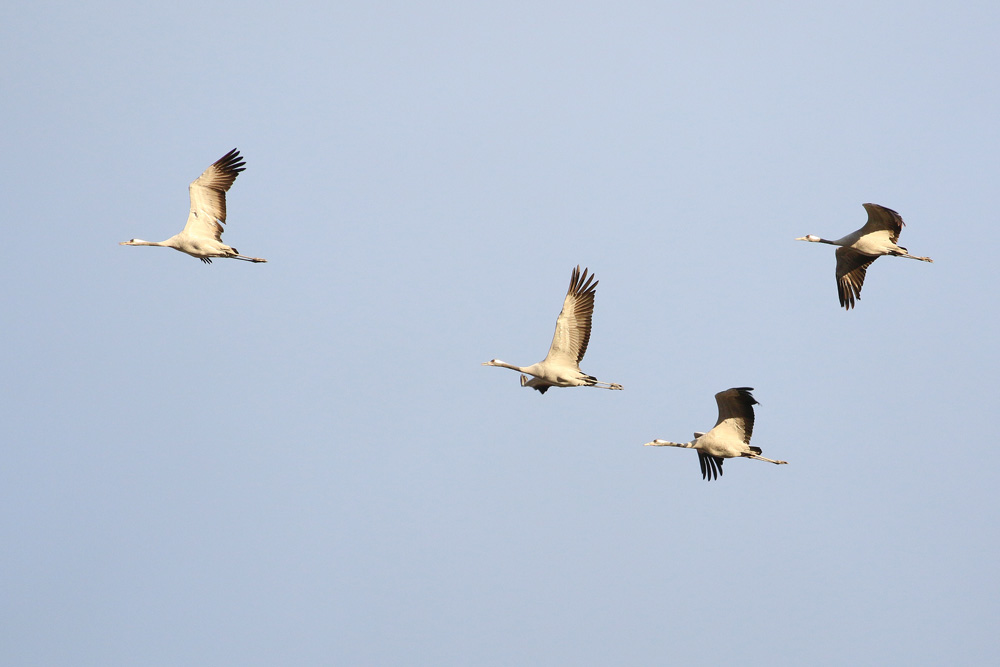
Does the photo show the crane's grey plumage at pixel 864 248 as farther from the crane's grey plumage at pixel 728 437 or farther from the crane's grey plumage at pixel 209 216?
the crane's grey plumage at pixel 209 216

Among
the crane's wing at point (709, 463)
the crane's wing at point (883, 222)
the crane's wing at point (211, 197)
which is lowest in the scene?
the crane's wing at point (709, 463)

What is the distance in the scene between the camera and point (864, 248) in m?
26.5

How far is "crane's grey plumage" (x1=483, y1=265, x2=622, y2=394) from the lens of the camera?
23516mm

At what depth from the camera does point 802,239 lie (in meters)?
28.0

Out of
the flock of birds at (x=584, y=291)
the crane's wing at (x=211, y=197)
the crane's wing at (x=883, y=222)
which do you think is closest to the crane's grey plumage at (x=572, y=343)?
the flock of birds at (x=584, y=291)

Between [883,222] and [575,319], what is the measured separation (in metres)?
7.92

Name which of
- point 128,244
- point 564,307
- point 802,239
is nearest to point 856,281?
point 802,239

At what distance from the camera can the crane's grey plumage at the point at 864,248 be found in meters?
25.6

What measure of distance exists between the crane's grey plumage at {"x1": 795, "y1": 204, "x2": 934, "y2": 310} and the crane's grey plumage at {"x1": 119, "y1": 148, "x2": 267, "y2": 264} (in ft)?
46.5

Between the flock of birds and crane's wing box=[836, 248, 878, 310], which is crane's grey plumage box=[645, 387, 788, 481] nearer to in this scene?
the flock of birds

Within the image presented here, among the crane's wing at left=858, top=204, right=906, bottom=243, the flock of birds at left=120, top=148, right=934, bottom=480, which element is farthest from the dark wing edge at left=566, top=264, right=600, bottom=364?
the crane's wing at left=858, top=204, right=906, bottom=243

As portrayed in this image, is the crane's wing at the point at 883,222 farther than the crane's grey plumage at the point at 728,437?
Yes

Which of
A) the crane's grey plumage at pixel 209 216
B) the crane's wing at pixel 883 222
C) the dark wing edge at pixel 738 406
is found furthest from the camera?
the crane's grey plumage at pixel 209 216

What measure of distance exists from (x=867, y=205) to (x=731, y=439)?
6.22 meters
